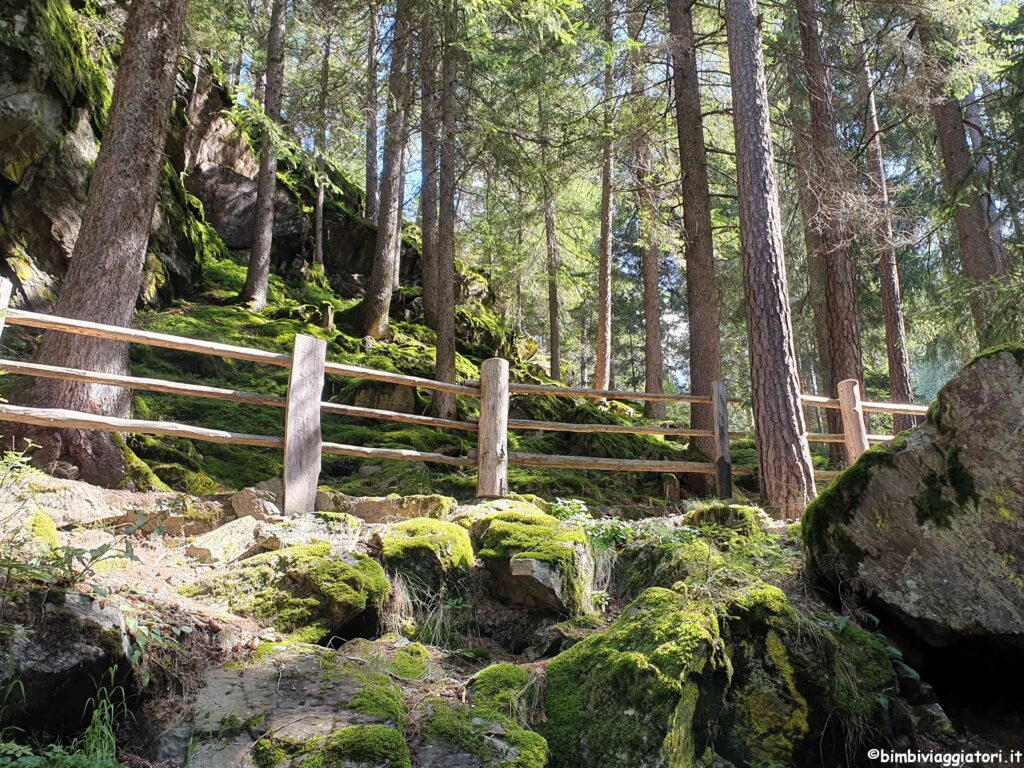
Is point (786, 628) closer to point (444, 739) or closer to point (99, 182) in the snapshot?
point (444, 739)

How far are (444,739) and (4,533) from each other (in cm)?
240

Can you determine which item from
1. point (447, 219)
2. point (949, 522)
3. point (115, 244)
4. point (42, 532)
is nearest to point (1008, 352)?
point (949, 522)

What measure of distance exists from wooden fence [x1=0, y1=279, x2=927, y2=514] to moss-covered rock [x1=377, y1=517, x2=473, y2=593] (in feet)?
4.05

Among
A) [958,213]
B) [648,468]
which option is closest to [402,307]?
[648,468]

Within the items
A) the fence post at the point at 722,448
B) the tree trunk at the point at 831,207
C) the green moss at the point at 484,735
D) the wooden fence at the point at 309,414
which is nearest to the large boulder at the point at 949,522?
the green moss at the point at 484,735

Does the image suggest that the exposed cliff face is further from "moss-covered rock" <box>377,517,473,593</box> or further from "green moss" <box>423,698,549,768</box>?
"green moss" <box>423,698,549,768</box>

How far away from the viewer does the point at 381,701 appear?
2812 millimetres

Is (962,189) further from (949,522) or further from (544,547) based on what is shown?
(544,547)

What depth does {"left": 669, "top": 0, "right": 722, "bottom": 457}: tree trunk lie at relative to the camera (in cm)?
962

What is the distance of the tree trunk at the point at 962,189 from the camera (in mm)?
9906

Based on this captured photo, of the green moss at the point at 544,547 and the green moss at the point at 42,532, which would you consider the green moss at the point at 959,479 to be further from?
the green moss at the point at 42,532

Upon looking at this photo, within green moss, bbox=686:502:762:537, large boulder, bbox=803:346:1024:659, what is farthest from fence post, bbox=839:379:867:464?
large boulder, bbox=803:346:1024:659

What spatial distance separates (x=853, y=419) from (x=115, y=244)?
26.3 ft

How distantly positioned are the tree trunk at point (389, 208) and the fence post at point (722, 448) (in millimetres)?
6494
